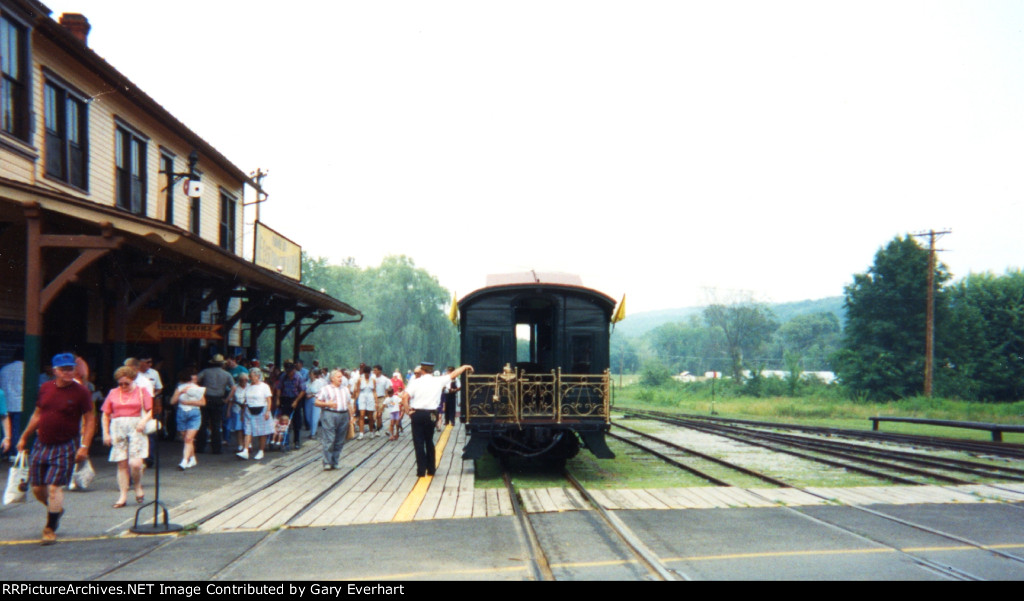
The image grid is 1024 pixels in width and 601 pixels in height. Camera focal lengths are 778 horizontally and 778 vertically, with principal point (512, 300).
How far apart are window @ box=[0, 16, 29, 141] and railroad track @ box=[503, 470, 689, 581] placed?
993 centimetres

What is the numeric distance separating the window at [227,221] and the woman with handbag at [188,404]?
39.7ft

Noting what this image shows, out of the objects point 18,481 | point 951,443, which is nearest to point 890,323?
point 951,443

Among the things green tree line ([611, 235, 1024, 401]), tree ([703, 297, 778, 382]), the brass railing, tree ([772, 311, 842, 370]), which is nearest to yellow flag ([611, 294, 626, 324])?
the brass railing

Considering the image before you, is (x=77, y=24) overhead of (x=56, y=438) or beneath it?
overhead

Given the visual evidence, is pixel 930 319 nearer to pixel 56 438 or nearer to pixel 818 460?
pixel 818 460

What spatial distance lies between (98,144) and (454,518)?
38.5 ft

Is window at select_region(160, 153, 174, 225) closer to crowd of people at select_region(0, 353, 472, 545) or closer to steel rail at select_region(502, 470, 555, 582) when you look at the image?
crowd of people at select_region(0, 353, 472, 545)

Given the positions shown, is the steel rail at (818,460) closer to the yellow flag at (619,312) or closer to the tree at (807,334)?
the yellow flag at (619,312)

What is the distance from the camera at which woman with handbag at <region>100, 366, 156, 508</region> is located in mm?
9078

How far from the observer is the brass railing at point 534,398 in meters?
11.3

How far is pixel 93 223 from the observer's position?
9969 millimetres

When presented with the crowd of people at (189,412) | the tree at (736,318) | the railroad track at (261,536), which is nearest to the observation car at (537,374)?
the crowd of people at (189,412)

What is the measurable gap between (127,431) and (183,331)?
14.4ft
